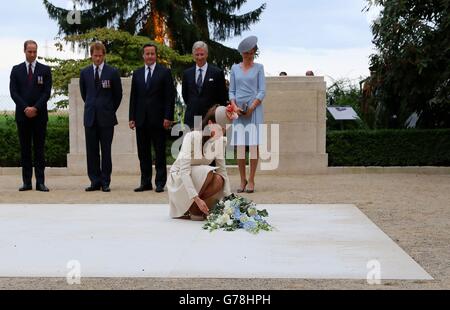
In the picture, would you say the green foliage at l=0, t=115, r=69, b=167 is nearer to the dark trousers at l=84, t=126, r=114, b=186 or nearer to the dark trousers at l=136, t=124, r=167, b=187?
the dark trousers at l=84, t=126, r=114, b=186

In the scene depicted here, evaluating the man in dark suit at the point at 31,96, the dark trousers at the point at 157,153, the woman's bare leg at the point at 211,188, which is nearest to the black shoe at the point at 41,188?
the man in dark suit at the point at 31,96

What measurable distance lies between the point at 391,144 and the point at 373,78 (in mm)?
1643

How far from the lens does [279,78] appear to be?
1545 centimetres

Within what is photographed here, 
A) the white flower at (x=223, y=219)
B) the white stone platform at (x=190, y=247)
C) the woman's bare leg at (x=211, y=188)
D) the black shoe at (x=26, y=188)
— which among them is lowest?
the black shoe at (x=26, y=188)

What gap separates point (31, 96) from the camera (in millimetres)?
12008

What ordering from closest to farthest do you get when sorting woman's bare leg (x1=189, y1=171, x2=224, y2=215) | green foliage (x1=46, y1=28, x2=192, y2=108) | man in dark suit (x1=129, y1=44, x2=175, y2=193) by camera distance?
woman's bare leg (x1=189, y1=171, x2=224, y2=215) → man in dark suit (x1=129, y1=44, x2=175, y2=193) → green foliage (x1=46, y1=28, x2=192, y2=108)

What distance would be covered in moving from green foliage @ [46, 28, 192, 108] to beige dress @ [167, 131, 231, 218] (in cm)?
1958

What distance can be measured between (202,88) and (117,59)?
17131 millimetres

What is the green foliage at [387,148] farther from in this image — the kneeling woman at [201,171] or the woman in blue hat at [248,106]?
the kneeling woman at [201,171]

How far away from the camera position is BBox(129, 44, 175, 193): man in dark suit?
1181 centimetres

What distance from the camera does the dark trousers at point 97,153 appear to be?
12.0m

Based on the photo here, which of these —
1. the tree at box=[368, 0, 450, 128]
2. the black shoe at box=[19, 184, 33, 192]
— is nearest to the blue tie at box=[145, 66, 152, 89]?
the black shoe at box=[19, 184, 33, 192]

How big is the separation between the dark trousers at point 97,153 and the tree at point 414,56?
588cm

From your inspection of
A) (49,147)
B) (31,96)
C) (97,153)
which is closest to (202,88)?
(97,153)
